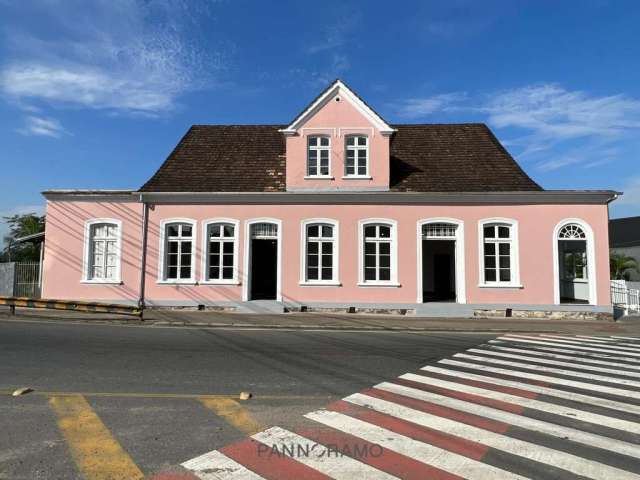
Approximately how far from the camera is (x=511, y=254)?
18.2 meters

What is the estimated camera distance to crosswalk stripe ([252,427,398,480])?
13.3ft

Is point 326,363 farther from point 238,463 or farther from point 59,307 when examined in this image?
point 59,307

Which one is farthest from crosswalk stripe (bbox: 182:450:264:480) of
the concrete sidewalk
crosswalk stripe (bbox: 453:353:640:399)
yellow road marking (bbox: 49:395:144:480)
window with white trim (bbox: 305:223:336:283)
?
window with white trim (bbox: 305:223:336:283)

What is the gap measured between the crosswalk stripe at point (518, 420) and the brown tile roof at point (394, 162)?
12.6m

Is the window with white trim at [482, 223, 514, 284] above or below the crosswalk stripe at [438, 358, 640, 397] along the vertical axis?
above

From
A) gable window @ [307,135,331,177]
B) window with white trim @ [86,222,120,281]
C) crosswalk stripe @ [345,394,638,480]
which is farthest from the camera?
window with white trim @ [86,222,120,281]

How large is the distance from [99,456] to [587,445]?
4911 millimetres

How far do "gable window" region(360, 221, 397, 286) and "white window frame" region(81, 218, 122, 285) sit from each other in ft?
32.3

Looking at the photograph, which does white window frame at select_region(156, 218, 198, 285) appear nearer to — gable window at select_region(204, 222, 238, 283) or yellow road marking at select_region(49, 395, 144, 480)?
gable window at select_region(204, 222, 238, 283)

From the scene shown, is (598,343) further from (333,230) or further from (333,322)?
(333,230)

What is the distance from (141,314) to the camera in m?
15.5

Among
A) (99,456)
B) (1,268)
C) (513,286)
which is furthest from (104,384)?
(1,268)

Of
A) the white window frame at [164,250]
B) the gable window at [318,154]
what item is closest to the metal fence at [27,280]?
the white window frame at [164,250]

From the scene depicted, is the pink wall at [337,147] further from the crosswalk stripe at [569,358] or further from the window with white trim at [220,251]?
the crosswalk stripe at [569,358]
